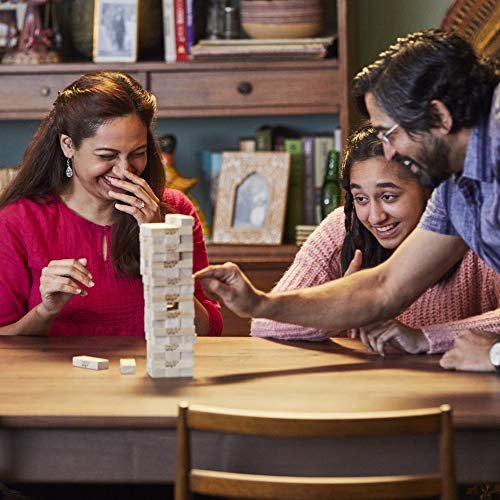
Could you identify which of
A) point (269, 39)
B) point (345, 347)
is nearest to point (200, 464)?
point (345, 347)

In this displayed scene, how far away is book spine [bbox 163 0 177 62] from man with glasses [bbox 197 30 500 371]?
170 centimetres

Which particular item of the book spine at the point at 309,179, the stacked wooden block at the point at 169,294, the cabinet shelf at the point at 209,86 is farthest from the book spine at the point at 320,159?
the stacked wooden block at the point at 169,294

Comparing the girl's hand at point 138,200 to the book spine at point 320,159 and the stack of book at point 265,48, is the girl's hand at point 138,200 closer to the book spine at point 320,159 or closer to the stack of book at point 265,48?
the stack of book at point 265,48

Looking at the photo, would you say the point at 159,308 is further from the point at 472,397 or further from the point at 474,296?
the point at 474,296

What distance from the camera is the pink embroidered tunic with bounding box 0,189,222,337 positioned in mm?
2732

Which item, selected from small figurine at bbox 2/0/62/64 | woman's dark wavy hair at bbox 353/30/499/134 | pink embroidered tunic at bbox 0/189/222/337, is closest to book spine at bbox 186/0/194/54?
small figurine at bbox 2/0/62/64

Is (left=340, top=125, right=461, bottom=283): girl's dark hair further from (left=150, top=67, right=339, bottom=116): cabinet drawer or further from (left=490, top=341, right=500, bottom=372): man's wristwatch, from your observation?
(left=150, top=67, right=339, bottom=116): cabinet drawer

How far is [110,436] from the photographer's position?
185cm

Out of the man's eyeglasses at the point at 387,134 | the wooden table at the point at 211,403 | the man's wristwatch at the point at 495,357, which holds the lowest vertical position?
the wooden table at the point at 211,403

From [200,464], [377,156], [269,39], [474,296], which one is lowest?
[200,464]

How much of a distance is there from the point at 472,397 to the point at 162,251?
60 centimetres

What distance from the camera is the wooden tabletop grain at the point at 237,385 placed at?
1.85 meters

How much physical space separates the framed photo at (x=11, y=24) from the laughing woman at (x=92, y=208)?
124cm

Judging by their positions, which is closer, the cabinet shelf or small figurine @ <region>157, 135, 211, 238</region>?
the cabinet shelf
